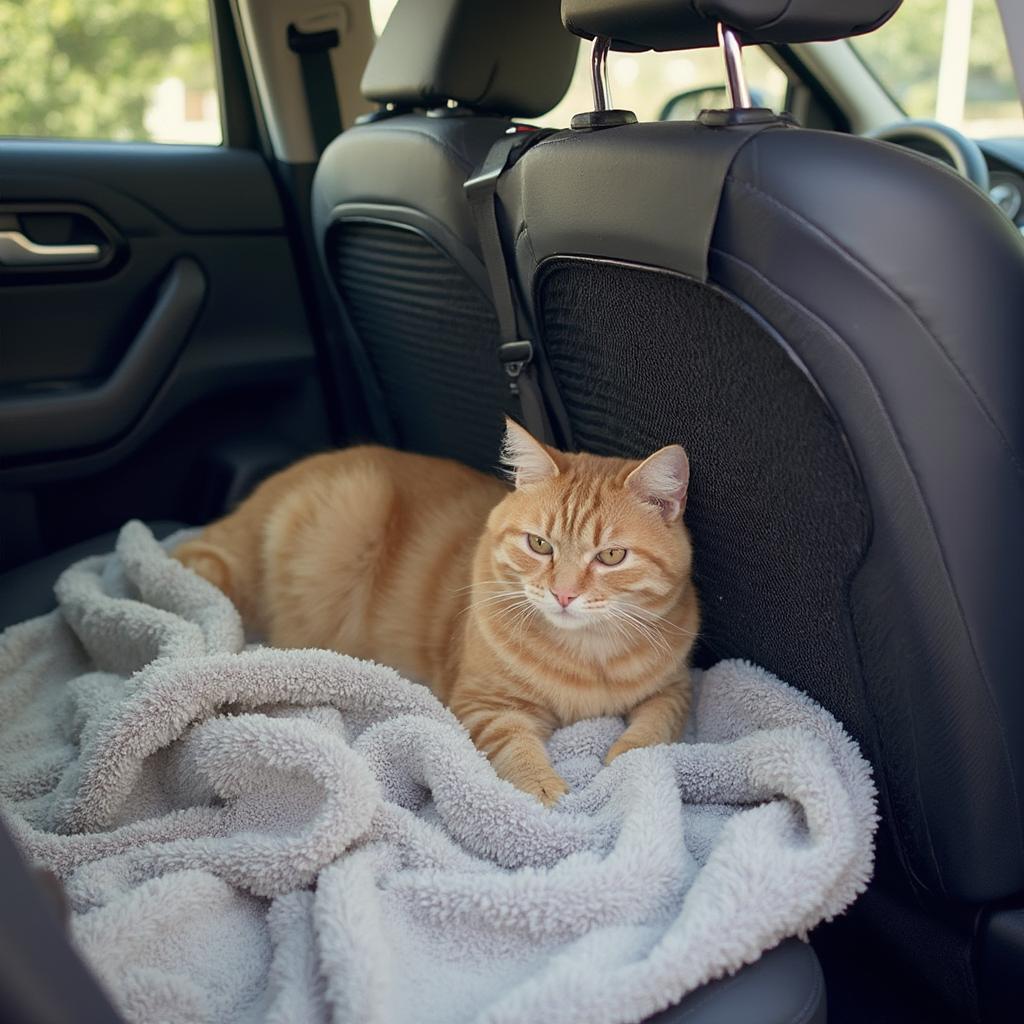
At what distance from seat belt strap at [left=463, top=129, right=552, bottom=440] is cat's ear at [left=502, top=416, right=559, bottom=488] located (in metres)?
0.10

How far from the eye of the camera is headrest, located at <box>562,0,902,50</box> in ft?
3.67

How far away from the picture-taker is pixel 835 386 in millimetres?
1073

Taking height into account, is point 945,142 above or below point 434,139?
below

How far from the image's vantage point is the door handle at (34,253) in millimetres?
2260

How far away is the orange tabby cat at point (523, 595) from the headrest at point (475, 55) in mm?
648

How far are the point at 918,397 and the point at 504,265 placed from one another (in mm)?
732

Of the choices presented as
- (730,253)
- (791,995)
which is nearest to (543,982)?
(791,995)

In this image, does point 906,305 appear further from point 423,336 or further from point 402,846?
point 423,336

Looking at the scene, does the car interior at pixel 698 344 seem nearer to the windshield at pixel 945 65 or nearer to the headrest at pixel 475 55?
the headrest at pixel 475 55

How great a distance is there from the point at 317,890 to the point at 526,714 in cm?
52

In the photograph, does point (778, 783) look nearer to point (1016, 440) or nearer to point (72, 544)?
point (1016, 440)

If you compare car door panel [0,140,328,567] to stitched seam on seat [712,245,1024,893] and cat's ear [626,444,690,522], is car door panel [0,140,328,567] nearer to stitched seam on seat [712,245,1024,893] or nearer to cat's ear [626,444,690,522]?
cat's ear [626,444,690,522]

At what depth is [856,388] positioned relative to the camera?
1.06 metres

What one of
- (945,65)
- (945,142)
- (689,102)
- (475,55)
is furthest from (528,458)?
(945,65)
